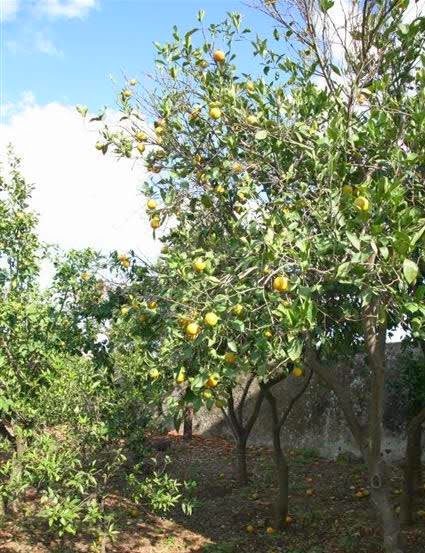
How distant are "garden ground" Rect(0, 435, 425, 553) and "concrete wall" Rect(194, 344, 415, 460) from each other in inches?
18.6

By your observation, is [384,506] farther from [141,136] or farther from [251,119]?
[141,136]

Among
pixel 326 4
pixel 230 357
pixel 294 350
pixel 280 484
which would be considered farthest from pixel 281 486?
pixel 326 4

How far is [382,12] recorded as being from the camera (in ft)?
14.4

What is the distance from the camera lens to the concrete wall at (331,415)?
927 centimetres

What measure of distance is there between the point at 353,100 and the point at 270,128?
0.61 m

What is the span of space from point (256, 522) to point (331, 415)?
326cm

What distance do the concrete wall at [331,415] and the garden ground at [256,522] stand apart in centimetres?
47

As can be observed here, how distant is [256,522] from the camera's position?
743cm

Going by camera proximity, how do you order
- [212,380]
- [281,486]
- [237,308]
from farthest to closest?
1. [281,486]
2. [212,380]
3. [237,308]

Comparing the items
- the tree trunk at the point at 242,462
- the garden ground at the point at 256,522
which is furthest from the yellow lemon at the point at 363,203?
the tree trunk at the point at 242,462

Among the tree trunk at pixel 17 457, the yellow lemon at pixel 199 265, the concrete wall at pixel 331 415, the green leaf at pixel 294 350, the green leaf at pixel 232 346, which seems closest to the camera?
the green leaf at pixel 294 350

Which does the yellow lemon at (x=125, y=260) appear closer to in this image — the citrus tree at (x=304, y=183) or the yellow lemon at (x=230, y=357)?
the citrus tree at (x=304, y=183)

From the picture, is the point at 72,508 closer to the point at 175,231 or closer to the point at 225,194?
the point at 175,231

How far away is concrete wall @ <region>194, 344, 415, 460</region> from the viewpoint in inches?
365
